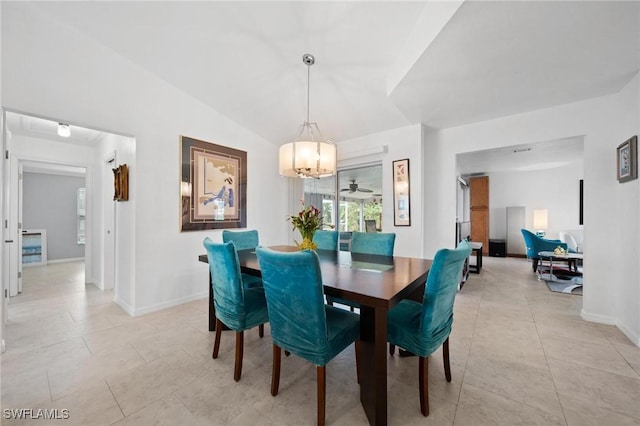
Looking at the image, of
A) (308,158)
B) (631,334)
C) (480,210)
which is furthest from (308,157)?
(480,210)

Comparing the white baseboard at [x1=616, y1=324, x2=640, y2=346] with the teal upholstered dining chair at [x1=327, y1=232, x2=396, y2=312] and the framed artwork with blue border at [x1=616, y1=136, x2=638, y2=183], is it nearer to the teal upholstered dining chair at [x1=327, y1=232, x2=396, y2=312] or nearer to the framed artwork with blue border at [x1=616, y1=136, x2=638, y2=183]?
the framed artwork with blue border at [x1=616, y1=136, x2=638, y2=183]

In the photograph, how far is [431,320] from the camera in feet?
4.87

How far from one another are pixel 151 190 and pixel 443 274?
133 inches

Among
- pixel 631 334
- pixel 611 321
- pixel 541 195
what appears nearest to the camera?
pixel 631 334

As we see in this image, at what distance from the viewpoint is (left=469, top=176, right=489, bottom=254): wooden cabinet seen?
7.65 meters

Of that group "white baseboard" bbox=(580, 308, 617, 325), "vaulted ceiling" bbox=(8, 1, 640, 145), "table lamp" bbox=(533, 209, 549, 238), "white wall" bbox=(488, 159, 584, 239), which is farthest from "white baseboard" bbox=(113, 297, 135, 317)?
"table lamp" bbox=(533, 209, 549, 238)

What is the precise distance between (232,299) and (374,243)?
1587 mm

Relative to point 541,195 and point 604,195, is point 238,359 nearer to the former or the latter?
point 604,195

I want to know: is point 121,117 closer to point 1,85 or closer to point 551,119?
point 1,85

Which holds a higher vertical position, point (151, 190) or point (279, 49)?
point (279, 49)

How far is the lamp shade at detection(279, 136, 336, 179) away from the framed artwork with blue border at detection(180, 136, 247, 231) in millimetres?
1667

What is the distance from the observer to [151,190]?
3170 millimetres

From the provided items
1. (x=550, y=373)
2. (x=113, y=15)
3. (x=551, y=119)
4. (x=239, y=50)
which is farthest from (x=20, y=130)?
(x=551, y=119)

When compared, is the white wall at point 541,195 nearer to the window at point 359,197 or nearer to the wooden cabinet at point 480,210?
the wooden cabinet at point 480,210
